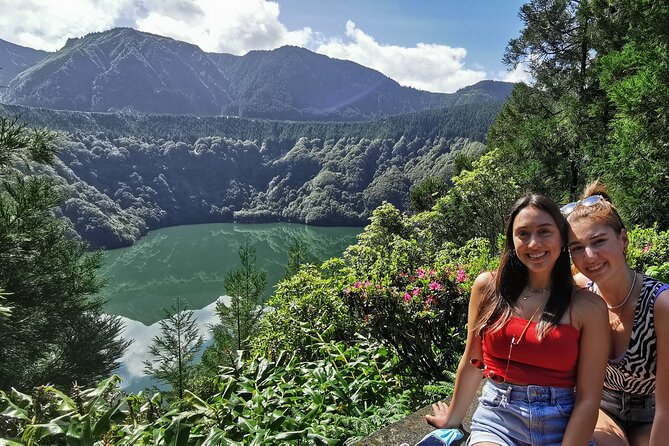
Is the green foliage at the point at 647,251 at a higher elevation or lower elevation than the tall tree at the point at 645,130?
lower

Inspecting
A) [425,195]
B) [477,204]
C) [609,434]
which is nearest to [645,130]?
[477,204]

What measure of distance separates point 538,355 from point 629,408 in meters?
0.45

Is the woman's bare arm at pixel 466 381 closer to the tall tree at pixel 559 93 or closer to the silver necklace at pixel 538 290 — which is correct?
the silver necklace at pixel 538 290

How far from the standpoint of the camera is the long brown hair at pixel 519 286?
5.20ft

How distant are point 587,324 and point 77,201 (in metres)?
103

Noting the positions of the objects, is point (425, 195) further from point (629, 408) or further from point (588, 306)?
point (588, 306)

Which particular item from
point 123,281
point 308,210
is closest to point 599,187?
point 123,281

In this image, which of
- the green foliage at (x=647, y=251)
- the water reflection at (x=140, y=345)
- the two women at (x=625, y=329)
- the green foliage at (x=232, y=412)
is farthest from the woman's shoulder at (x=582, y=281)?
the water reflection at (x=140, y=345)

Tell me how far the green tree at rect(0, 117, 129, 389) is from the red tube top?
7.88 metres

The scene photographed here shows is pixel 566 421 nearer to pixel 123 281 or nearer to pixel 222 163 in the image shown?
pixel 123 281

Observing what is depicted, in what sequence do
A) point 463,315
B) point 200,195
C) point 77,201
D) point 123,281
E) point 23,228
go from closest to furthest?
point 463,315 → point 23,228 → point 123,281 → point 77,201 → point 200,195

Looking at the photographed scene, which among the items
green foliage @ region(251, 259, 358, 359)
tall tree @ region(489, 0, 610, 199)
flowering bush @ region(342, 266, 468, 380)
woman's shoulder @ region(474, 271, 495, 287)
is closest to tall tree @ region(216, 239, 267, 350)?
tall tree @ region(489, 0, 610, 199)

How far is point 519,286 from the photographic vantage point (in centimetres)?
178

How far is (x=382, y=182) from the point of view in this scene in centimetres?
11606
